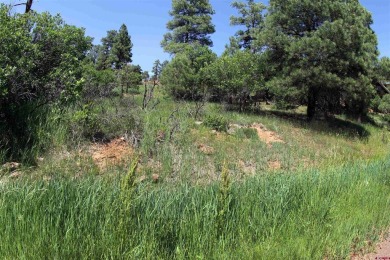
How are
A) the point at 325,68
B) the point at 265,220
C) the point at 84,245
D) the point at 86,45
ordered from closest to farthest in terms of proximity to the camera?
the point at 84,245 → the point at 265,220 → the point at 86,45 → the point at 325,68

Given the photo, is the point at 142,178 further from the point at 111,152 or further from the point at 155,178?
the point at 111,152

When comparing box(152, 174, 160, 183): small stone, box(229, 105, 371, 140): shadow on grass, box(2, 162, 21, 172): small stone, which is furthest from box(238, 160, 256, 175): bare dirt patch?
box(229, 105, 371, 140): shadow on grass

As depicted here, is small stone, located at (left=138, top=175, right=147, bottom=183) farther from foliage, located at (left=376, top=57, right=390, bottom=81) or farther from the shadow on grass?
foliage, located at (left=376, top=57, right=390, bottom=81)

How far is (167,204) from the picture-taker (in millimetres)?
→ 4059

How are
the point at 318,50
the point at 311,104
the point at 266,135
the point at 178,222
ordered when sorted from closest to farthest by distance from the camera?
the point at 178,222 → the point at 266,135 → the point at 318,50 → the point at 311,104

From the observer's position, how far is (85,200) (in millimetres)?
3742

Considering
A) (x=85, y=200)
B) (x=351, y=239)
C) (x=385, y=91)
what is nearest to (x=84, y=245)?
(x=85, y=200)

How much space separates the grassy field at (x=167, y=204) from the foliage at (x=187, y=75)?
11.5m

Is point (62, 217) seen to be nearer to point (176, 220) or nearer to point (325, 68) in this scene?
point (176, 220)

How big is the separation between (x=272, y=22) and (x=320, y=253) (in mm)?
16587

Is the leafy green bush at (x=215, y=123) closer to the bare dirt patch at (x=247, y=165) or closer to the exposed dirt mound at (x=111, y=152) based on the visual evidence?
the bare dirt patch at (x=247, y=165)

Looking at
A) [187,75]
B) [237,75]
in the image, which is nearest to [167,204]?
[237,75]

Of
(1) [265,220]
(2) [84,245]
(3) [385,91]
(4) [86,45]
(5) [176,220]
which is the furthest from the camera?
(3) [385,91]

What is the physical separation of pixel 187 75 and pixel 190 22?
18.5 m
